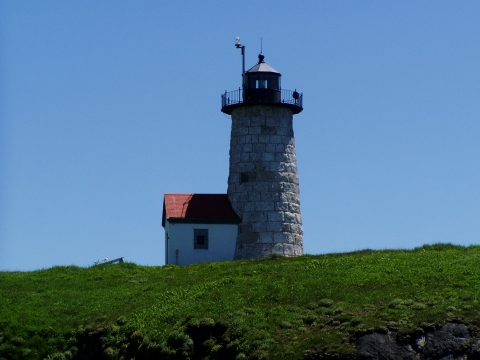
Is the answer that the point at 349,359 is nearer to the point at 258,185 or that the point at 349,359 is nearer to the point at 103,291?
the point at 103,291

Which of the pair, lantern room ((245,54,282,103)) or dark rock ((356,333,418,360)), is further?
lantern room ((245,54,282,103))

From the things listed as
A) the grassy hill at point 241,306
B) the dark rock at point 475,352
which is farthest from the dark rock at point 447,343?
the grassy hill at point 241,306

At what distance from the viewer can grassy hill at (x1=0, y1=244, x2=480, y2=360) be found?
4375cm

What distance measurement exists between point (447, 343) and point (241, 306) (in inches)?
340

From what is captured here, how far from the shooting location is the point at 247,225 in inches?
2409

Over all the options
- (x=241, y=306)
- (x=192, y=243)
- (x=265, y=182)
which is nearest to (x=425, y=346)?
(x=241, y=306)

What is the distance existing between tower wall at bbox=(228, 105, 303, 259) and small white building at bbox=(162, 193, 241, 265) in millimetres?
529

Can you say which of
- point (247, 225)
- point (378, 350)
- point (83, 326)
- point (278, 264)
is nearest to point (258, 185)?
point (247, 225)

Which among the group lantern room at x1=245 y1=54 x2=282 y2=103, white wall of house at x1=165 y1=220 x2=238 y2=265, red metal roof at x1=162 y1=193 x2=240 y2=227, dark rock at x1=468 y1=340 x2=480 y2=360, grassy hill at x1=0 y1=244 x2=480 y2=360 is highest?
lantern room at x1=245 y1=54 x2=282 y2=103

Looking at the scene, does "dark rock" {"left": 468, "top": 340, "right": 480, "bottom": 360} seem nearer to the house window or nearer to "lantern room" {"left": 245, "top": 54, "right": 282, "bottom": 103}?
the house window

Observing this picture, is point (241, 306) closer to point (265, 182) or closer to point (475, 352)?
point (475, 352)

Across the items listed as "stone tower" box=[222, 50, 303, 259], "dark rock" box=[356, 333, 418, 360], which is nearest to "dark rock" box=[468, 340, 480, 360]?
"dark rock" box=[356, 333, 418, 360]

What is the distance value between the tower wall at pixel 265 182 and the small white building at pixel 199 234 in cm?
53

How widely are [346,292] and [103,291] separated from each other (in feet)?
36.1
